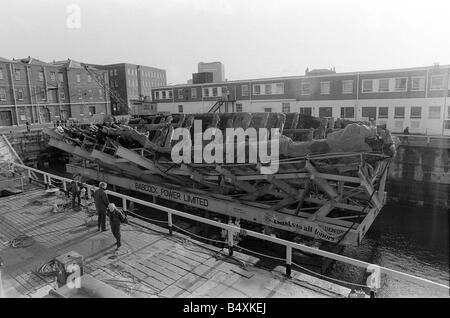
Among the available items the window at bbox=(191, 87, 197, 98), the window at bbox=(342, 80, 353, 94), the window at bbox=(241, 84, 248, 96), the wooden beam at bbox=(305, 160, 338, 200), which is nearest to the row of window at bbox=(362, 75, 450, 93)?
the window at bbox=(342, 80, 353, 94)

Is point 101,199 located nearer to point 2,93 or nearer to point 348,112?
point 348,112

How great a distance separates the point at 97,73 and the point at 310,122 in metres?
54.0

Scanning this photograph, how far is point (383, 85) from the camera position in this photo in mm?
31125

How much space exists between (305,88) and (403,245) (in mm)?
23904

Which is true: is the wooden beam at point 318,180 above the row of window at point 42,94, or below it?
below

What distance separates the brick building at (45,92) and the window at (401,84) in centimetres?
4389

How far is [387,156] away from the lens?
29.5ft

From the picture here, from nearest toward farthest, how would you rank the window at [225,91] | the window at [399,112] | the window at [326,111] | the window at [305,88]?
the window at [399,112] → the window at [326,111] → the window at [305,88] → the window at [225,91]

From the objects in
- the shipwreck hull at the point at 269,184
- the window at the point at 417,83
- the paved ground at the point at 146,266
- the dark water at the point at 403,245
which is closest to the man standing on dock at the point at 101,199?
the paved ground at the point at 146,266

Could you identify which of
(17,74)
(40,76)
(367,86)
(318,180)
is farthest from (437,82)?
(40,76)

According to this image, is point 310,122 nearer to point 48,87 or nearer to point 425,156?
point 425,156

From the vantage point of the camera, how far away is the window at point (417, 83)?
28.7m

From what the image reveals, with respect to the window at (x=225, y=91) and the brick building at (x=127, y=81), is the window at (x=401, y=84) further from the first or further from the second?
the brick building at (x=127, y=81)

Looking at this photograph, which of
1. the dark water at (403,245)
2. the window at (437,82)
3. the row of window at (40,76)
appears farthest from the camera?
the row of window at (40,76)
